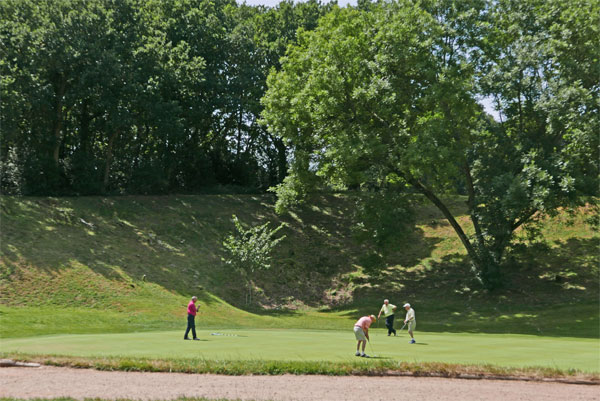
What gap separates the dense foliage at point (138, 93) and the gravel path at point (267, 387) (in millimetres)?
34289

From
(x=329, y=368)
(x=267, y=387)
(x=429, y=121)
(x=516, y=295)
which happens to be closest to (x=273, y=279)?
(x=429, y=121)

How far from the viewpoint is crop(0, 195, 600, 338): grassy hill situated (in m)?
32.2

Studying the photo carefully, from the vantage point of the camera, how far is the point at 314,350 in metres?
17.9

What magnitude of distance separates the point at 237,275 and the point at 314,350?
85.2ft

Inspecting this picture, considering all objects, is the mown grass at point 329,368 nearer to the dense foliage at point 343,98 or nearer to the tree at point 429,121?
the dense foliage at point 343,98

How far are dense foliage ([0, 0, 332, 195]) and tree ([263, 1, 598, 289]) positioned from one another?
15.5 m

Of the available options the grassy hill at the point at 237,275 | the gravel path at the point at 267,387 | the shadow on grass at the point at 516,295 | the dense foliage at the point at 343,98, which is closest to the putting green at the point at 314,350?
the gravel path at the point at 267,387

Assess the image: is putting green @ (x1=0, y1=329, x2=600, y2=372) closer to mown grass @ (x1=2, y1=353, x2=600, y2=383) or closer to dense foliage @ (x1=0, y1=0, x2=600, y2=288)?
mown grass @ (x1=2, y1=353, x2=600, y2=383)

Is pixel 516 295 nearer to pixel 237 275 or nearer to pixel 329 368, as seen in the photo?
pixel 237 275

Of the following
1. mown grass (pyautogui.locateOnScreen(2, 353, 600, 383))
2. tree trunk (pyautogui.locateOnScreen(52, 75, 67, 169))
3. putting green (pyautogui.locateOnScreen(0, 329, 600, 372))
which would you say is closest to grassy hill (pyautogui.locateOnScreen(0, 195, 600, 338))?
tree trunk (pyautogui.locateOnScreen(52, 75, 67, 169))

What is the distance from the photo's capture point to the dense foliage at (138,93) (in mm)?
44000

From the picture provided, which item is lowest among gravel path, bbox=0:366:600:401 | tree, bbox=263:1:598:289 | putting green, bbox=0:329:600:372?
gravel path, bbox=0:366:600:401

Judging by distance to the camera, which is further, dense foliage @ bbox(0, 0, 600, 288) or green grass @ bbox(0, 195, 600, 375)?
dense foliage @ bbox(0, 0, 600, 288)

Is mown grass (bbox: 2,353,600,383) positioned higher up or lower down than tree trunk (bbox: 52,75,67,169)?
lower down
